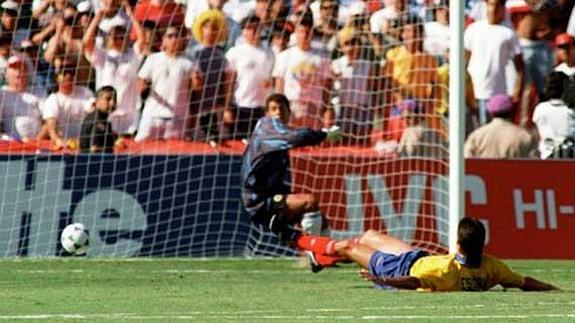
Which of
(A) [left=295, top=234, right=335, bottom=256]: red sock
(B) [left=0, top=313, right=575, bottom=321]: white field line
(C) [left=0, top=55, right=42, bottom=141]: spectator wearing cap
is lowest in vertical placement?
(B) [left=0, top=313, right=575, bottom=321]: white field line

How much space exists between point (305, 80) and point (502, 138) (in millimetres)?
2464

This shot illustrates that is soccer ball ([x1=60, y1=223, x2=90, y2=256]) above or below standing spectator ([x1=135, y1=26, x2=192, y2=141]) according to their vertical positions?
below

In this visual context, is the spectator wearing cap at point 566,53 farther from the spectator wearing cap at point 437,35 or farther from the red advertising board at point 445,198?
the red advertising board at point 445,198

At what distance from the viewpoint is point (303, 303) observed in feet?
39.3

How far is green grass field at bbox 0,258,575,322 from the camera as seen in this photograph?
35.4ft

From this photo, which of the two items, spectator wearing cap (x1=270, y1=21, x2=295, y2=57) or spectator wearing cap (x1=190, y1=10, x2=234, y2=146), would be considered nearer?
spectator wearing cap (x1=190, y1=10, x2=234, y2=146)

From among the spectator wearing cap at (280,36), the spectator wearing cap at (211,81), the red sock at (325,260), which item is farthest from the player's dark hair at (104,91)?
the red sock at (325,260)

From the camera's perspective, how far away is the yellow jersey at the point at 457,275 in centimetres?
1261

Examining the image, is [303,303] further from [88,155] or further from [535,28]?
[535,28]

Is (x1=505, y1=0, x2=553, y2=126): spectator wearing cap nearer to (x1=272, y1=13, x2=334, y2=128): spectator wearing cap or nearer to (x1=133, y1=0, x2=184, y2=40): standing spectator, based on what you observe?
(x1=272, y1=13, x2=334, y2=128): spectator wearing cap

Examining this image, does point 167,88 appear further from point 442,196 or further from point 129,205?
point 442,196

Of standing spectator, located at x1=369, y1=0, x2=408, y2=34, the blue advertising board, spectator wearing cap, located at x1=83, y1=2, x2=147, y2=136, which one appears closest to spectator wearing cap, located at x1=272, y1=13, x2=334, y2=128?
standing spectator, located at x1=369, y1=0, x2=408, y2=34

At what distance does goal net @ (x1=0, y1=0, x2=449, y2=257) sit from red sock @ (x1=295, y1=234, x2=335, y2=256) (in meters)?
3.72

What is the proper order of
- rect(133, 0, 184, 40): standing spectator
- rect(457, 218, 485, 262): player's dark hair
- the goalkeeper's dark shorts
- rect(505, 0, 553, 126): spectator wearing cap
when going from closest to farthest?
1. rect(457, 218, 485, 262): player's dark hair
2. the goalkeeper's dark shorts
3. rect(133, 0, 184, 40): standing spectator
4. rect(505, 0, 553, 126): spectator wearing cap
